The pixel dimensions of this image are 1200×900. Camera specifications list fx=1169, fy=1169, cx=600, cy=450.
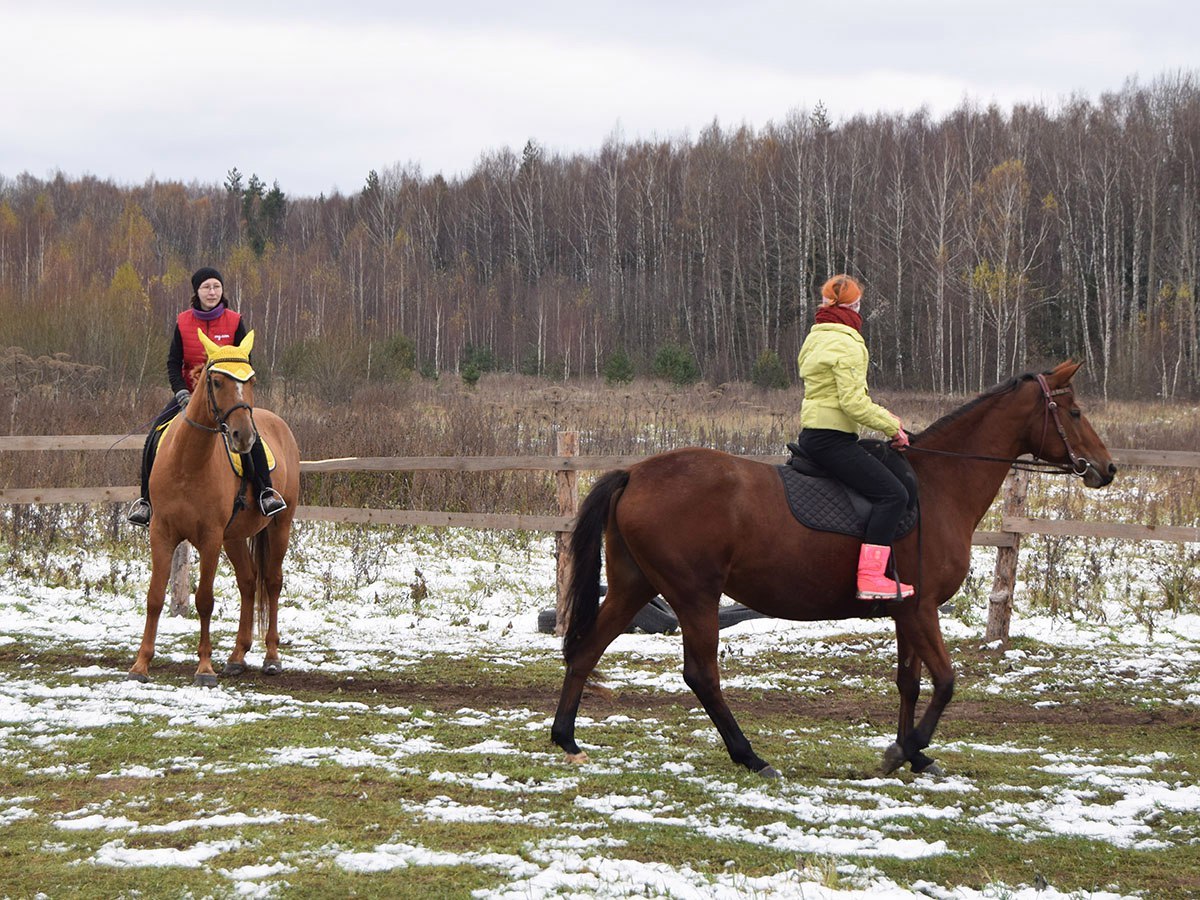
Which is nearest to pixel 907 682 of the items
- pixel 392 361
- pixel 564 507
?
pixel 564 507

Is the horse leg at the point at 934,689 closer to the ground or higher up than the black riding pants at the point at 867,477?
closer to the ground

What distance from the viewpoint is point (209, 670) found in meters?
7.95

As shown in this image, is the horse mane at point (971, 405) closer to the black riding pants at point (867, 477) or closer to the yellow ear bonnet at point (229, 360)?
the black riding pants at point (867, 477)

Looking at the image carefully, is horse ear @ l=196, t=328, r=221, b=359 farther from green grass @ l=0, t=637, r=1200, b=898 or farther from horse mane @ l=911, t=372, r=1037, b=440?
horse mane @ l=911, t=372, r=1037, b=440

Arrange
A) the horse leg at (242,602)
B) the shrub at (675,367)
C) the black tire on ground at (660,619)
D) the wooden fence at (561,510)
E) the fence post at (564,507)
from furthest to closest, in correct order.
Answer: the shrub at (675,367) → the black tire on ground at (660,619) → the fence post at (564,507) → the wooden fence at (561,510) → the horse leg at (242,602)

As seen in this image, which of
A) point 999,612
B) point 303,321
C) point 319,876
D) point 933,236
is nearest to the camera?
point 319,876

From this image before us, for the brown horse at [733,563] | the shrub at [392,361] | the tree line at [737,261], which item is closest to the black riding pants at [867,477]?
the brown horse at [733,563]

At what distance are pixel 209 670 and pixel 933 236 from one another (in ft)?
137

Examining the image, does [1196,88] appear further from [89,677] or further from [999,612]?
[89,677]

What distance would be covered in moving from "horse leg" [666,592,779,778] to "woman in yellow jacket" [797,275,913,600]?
77cm

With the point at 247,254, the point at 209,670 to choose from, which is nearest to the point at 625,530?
the point at 209,670

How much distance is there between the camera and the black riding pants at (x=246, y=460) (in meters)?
8.33

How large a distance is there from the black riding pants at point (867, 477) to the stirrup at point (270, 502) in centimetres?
417

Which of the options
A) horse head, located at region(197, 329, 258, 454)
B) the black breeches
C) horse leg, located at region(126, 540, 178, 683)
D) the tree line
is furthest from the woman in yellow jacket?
the tree line
